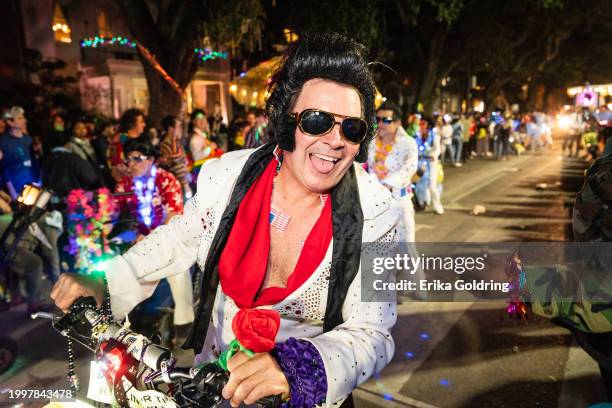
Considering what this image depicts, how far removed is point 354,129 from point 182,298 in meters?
3.53

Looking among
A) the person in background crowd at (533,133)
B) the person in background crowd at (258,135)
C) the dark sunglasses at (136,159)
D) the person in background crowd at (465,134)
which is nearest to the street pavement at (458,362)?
A: the dark sunglasses at (136,159)

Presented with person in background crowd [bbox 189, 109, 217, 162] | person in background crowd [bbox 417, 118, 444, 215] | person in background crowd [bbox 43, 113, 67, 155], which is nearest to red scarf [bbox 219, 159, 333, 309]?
person in background crowd [bbox 43, 113, 67, 155]

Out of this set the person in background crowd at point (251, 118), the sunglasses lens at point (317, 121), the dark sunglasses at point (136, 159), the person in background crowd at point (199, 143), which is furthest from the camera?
the person in background crowd at point (251, 118)

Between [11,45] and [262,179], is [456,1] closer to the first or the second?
[11,45]

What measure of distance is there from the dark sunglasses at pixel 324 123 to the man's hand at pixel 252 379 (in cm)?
92

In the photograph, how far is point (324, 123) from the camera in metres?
1.92

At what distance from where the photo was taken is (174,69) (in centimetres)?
1183

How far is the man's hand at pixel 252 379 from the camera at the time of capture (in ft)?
4.43

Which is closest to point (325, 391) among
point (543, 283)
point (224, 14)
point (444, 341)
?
point (543, 283)

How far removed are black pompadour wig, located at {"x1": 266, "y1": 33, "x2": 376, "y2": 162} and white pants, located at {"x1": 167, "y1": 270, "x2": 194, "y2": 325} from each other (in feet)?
10.3

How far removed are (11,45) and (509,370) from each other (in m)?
16.6

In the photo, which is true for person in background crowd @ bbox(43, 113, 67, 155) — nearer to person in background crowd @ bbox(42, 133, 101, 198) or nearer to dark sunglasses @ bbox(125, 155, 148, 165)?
person in background crowd @ bbox(42, 133, 101, 198)

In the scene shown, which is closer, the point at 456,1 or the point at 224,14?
the point at 224,14

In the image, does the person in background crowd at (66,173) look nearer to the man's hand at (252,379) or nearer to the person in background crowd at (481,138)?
the man's hand at (252,379)
